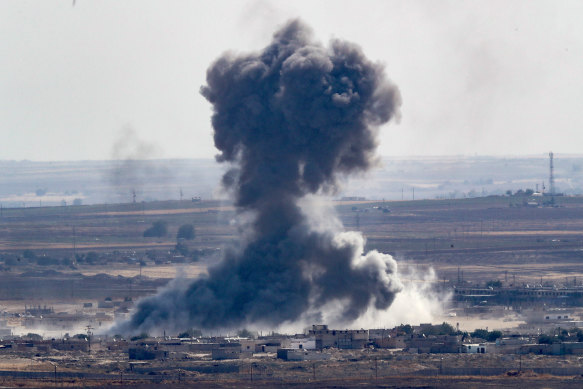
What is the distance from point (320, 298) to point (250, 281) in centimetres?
655

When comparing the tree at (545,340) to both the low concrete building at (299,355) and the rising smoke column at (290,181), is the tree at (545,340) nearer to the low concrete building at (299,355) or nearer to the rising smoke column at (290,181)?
the rising smoke column at (290,181)

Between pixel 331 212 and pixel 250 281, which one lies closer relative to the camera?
pixel 250 281

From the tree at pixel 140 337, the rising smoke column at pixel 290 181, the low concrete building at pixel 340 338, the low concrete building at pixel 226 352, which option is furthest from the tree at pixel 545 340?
the tree at pixel 140 337

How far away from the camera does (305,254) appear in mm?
139625

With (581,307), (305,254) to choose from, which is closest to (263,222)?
(305,254)

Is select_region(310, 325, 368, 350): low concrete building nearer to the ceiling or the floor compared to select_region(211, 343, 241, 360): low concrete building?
nearer to the ceiling

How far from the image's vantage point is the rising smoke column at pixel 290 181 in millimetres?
137875

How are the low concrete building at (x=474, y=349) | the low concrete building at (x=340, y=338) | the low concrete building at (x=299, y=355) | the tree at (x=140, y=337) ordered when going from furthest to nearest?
the tree at (x=140, y=337) → the low concrete building at (x=340, y=338) → the low concrete building at (x=474, y=349) → the low concrete building at (x=299, y=355)

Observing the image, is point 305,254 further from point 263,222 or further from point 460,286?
point 460,286

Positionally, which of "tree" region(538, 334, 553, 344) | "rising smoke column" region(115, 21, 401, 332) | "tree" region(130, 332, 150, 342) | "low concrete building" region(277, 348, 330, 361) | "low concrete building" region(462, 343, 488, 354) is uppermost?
"rising smoke column" region(115, 21, 401, 332)

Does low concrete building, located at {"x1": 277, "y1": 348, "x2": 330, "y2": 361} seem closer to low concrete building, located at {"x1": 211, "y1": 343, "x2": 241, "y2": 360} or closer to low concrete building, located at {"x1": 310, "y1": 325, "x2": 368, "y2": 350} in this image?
low concrete building, located at {"x1": 211, "y1": 343, "x2": 241, "y2": 360}

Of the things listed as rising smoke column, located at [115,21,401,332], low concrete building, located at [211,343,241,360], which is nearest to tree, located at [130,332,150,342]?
rising smoke column, located at [115,21,401,332]

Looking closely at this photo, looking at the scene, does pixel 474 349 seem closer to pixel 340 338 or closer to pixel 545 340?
pixel 545 340

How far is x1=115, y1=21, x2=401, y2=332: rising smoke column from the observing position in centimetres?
13788
